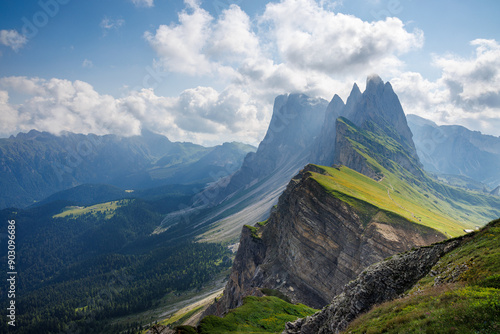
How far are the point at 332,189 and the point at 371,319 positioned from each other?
62.4 metres

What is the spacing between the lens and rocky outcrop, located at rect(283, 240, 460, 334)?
24922mm

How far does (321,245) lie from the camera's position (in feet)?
246

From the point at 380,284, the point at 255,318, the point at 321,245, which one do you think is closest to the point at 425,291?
the point at 380,284

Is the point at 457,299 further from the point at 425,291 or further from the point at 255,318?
the point at 255,318

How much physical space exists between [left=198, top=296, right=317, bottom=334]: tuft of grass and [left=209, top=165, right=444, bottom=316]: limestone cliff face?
1868 centimetres

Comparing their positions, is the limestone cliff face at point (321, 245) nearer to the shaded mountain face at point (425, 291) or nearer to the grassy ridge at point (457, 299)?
the shaded mountain face at point (425, 291)

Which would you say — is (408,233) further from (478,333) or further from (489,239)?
(478,333)

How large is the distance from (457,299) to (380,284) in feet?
39.0

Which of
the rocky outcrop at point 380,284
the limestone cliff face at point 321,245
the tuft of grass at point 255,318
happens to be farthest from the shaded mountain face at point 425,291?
the limestone cliff face at point 321,245

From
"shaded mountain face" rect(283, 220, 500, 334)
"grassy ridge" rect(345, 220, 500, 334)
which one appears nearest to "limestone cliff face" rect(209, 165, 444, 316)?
"shaded mountain face" rect(283, 220, 500, 334)

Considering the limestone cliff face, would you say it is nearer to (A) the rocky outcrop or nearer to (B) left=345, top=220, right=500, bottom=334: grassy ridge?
(A) the rocky outcrop

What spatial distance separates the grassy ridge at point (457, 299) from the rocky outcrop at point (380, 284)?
6.50ft

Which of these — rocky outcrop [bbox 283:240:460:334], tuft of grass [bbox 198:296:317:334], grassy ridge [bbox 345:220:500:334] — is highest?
grassy ridge [bbox 345:220:500:334]

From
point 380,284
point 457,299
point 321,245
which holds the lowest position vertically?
point 321,245
